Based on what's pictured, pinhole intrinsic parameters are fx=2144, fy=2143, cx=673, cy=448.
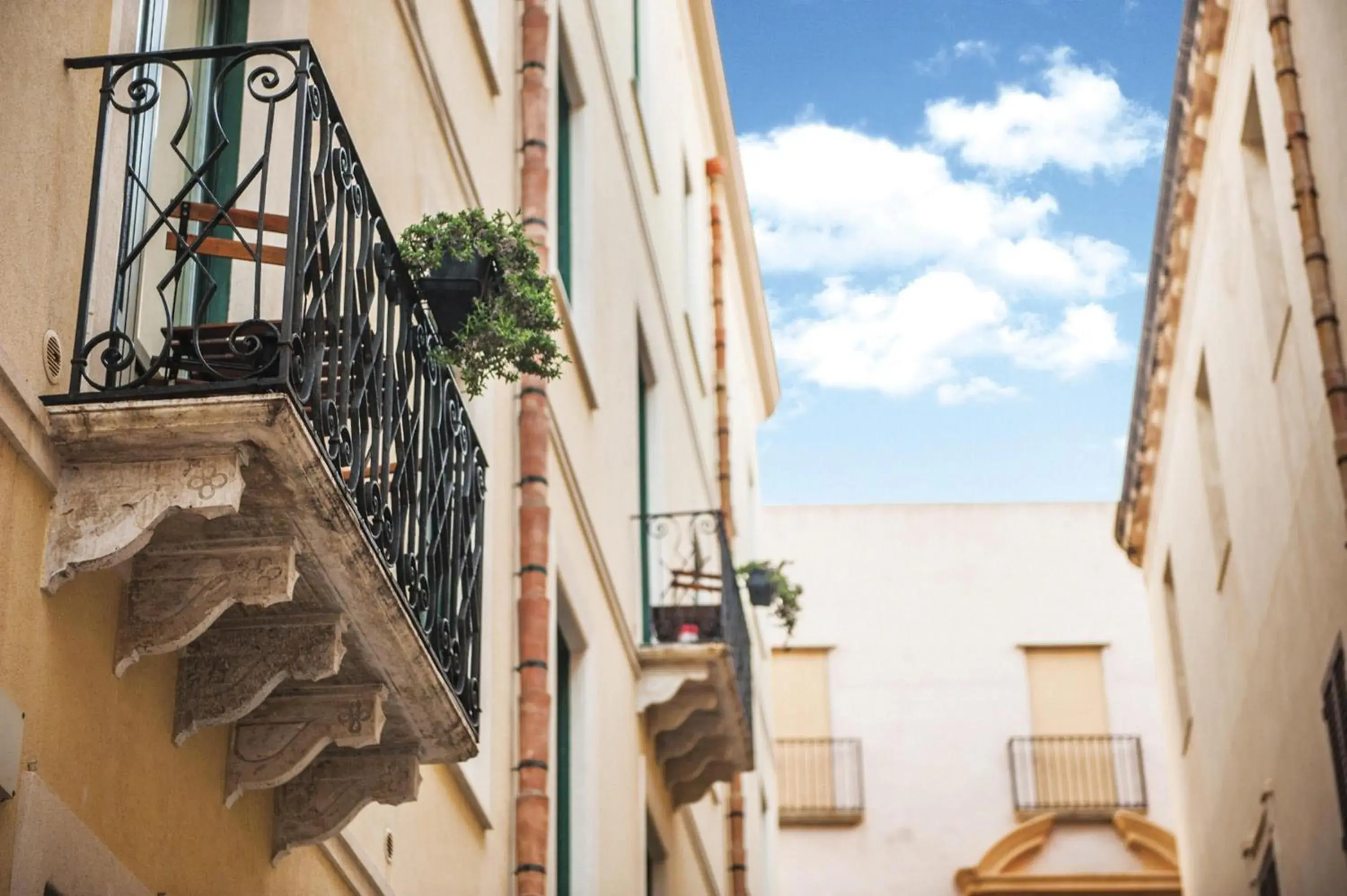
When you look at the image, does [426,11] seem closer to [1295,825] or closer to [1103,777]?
[1295,825]

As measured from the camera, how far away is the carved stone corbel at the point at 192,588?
5879 mm

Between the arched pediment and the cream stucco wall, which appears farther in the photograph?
the arched pediment

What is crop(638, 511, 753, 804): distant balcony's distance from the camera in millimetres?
15414

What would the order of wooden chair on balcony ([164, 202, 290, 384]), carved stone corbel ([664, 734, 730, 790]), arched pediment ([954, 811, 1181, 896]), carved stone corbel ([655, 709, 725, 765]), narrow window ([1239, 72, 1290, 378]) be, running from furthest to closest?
arched pediment ([954, 811, 1181, 896])
carved stone corbel ([664, 734, 730, 790])
narrow window ([1239, 72, 1290, 378])
carved stone corbel ([655, 709, 725, 765])
wooden chair on balcony ([164, 202, 290, 384])

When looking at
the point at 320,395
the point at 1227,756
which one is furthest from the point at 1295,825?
the point at 320,395

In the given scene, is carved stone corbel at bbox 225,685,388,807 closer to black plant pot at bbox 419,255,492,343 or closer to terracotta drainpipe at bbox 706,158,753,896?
black plant pot at bbox 419,255,492,343

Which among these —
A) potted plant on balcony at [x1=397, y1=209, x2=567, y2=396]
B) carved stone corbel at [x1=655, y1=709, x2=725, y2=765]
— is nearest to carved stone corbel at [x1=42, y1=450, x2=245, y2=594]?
potted plant on balcony at [x1=397, y1=209, x2=567, y2=396]

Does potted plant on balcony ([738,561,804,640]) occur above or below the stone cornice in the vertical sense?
below

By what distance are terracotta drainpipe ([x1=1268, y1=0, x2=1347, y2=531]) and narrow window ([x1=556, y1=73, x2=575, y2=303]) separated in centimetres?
499

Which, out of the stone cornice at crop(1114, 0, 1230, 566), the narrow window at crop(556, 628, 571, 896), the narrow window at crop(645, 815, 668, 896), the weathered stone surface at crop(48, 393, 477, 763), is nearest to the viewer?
the weathered stone surface at crop(48, 393, 477, 763)

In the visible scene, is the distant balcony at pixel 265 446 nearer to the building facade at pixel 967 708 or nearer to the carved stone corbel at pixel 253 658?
the carved stone corbel at pixel 253 658

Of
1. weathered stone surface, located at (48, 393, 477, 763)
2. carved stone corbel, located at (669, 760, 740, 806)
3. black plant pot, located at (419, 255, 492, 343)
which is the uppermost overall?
carved stone corbel, located at (669, 760, 740, 806)

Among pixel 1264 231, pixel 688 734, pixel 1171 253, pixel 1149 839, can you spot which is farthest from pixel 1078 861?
pixel 688 734

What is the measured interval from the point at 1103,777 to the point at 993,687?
2199mm
